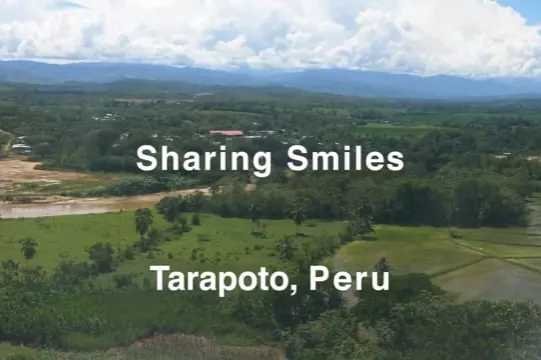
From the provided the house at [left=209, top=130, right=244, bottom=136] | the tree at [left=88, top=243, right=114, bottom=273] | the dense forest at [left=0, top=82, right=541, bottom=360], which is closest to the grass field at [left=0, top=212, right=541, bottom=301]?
the dense forest at [left=0, top=82, right=541, bottom=360]

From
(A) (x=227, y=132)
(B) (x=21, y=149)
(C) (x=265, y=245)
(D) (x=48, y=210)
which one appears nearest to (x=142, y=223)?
(C) (x=265, y=245)

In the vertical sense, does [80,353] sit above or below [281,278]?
below

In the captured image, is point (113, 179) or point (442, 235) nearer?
point (442, 235)

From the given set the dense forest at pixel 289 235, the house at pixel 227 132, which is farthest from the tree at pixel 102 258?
the house at pixel 227 132

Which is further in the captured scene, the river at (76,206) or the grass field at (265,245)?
the river at (76,206)

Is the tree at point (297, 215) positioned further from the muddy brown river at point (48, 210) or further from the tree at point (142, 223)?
the muddy brown river at point (48, 210)

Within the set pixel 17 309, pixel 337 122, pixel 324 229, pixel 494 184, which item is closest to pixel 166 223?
pixel 324 229

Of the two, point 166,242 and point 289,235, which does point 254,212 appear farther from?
point 166,242

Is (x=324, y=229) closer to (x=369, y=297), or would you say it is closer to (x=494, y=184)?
(x=494, y=184)

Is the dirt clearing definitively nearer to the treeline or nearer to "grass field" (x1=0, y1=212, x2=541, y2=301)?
"grass field" (x1=0, y1=212, x2=541, y2=301)
